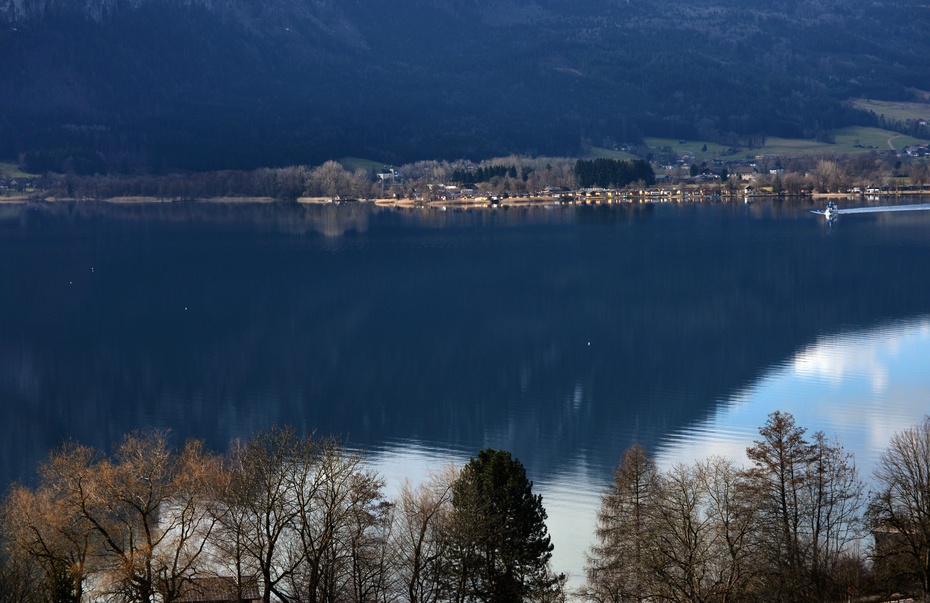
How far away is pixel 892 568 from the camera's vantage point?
45.4 ft

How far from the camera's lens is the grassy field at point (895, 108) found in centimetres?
17275

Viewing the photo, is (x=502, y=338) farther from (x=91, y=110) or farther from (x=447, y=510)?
(x=91, y=110)

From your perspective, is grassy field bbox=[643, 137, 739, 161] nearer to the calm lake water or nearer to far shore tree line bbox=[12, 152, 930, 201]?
far shore tree line bbox=[12, 152, 930, 201]

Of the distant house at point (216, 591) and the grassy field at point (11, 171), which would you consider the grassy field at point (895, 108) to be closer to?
the grassy field at point (11, 171)

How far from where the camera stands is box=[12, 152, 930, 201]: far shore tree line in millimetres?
113438

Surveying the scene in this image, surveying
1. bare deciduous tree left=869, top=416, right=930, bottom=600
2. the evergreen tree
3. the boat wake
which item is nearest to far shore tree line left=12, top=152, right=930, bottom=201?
the boat wake

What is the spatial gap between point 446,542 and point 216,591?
2672 millimetres

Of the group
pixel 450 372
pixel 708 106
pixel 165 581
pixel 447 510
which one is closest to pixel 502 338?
pixel 450 372

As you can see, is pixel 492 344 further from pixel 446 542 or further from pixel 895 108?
pixel 895 108

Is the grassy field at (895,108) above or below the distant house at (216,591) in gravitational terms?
above

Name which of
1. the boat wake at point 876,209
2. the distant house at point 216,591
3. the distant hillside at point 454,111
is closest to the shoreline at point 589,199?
the boat wake at point 876,209

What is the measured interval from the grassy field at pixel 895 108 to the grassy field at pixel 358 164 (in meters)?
73.8

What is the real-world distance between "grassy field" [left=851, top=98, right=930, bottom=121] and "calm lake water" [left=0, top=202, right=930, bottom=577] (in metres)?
108

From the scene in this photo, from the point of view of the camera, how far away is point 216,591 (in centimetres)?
1360
